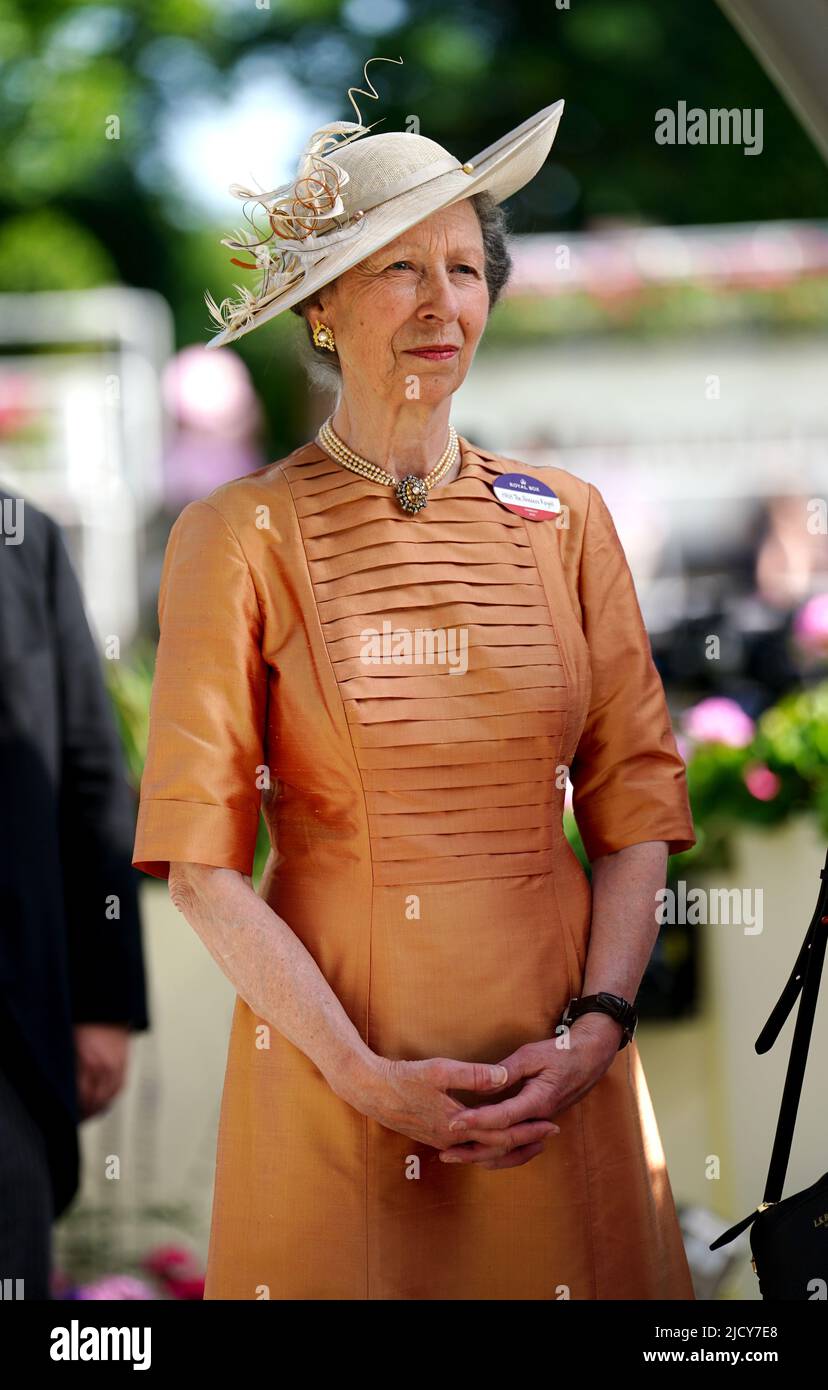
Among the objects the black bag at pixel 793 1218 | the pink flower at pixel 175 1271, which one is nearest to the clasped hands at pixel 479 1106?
the black bag at pixel 793 1218

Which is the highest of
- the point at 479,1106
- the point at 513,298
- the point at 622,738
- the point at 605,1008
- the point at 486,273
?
the point at 513,298

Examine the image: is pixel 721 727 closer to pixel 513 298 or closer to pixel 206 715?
pixel 513 298

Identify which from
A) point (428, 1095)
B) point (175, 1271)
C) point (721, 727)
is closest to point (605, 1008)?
point (428, 1095)

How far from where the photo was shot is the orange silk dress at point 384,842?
1877 millimetres

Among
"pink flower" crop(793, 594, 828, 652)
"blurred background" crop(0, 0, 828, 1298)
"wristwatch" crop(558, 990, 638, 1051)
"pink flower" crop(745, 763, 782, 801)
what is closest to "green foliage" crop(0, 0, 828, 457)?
"blurred background" crop(0, 0, 828, 1298)

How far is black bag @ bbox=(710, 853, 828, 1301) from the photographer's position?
1852 millimetres

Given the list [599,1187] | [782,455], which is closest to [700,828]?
[599,1187]

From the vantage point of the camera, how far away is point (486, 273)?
6.61 ft

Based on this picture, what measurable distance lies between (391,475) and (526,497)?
0.17 meters

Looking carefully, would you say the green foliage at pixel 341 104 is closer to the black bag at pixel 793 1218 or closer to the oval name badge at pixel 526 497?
the oval name badge at pixel 526 497
